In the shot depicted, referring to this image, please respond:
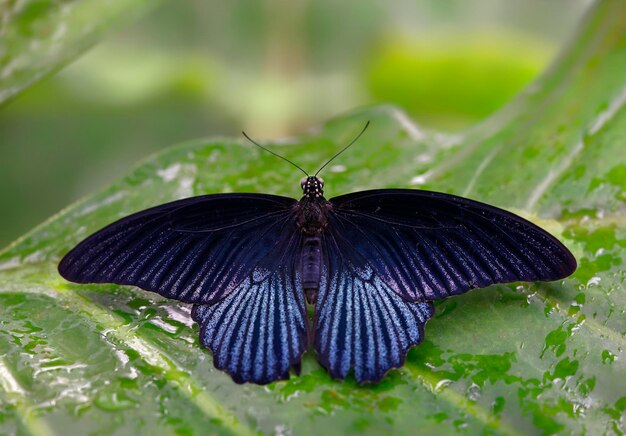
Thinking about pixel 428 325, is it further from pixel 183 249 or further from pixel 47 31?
pixel 47 31

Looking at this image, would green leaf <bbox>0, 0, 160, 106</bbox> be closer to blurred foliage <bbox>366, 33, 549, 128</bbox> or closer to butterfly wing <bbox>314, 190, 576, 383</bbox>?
butterfly wing <bbox>314, 190, 576, 383</bbox>

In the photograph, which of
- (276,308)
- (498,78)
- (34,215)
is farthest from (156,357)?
(498,78)

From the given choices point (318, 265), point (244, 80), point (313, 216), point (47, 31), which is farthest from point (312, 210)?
point (244, 80)

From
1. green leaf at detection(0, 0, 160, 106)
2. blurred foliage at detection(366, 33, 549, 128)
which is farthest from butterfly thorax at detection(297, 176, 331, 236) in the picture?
blurred foliage at detection(366, 33, 549, 128)

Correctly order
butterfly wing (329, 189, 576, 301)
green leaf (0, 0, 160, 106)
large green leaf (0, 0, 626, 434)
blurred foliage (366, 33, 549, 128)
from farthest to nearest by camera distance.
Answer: blurred foliage (366, 33, 549, 128)
green leaf (0, 0, 160, 106)
butterfly wing (329, 189, 576, 301)
large green leaf (0, 0, 626, 434)

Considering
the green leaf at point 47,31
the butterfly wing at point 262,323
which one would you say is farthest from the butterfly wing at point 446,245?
the green leaf at point 47,31

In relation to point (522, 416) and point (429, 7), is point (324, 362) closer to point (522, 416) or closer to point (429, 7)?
point (522, 416)
